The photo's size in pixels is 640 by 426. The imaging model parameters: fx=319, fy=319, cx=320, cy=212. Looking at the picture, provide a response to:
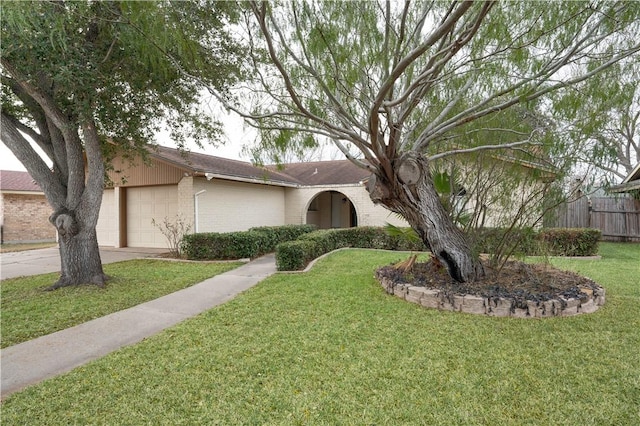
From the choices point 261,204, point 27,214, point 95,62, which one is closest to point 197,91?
point 95,62

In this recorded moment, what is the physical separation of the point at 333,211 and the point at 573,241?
1288cm

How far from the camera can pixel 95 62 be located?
5492 millimetres

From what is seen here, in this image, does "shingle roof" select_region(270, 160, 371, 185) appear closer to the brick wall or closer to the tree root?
the tree root

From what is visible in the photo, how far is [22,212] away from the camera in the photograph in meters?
17.4

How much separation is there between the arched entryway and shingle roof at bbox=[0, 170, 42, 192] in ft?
48.8

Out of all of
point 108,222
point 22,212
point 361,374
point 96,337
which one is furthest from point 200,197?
point 22,212

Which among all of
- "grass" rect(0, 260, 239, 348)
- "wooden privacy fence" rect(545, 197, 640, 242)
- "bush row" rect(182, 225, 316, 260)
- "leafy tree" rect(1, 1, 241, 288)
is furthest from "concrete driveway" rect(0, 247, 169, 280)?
"wooden privacy fence" rect(545, 197, 640, 242)

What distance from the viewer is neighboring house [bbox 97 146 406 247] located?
1152cm

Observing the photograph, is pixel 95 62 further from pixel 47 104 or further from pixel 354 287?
pixel 354 287

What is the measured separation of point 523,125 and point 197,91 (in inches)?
260

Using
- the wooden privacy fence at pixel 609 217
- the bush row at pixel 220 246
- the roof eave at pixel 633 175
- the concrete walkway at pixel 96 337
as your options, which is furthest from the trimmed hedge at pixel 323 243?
the roof eave at pixel 633 175

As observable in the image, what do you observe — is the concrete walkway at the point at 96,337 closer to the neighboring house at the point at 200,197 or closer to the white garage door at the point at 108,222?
the neighboring house at the point at 200,197

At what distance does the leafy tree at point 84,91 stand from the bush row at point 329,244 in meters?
3.85

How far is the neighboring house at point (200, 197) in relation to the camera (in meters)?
11.5
